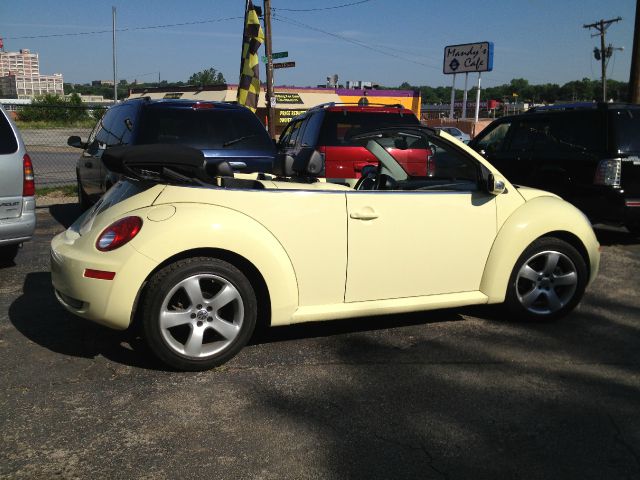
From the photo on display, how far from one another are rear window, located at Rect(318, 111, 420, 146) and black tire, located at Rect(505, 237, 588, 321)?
360cm

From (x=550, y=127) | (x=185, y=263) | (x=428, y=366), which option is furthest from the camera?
(x=550, y=127)

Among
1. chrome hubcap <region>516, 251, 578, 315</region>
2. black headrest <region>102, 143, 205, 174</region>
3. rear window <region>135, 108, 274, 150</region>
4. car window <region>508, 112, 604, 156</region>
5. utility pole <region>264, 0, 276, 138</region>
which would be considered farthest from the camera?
utility pole <region>264, 0, 276, 138</region>

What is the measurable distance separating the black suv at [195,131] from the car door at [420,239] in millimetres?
2514

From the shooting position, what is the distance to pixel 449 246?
4207 mm

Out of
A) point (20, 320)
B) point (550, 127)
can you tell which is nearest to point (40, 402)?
point (20, 320)

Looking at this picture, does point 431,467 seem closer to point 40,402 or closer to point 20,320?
point 40,402

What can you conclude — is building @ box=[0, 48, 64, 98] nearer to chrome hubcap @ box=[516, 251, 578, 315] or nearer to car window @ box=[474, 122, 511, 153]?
car window @ box=[474, 122, 511, 153]

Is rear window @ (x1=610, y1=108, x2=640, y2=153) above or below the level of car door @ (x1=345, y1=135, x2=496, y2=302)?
above

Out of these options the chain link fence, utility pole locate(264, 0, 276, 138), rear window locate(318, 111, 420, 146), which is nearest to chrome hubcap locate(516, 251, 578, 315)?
rear window locate(318, 111, 420, 146)

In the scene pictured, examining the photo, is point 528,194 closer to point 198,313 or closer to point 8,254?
point 198,313

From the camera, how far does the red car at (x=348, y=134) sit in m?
7.64

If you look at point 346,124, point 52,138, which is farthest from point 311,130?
point 52,138

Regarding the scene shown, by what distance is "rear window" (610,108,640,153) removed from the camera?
280 inches

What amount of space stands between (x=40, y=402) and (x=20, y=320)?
60.9 inches
